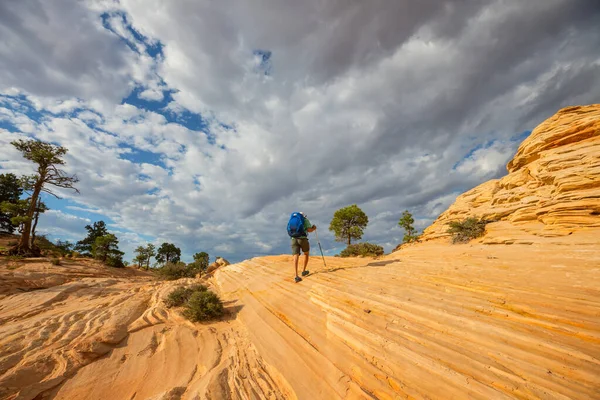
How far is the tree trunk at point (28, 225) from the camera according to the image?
20.4 meters

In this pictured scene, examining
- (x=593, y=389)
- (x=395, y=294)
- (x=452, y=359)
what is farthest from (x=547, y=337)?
(x=395, y=294)


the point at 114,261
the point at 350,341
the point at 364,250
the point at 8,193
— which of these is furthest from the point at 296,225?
the point at 8,193

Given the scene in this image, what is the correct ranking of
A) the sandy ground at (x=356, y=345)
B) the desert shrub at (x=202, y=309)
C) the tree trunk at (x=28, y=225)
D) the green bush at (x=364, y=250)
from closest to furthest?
the sandy ground at (x=356, y=345), the desert shrub at (x=202, y=309), the green bush at (x=364, y=250), the tree trunk at (x=28, y=225)

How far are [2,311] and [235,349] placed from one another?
9639 millimetres

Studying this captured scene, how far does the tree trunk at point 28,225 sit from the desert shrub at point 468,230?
38324 mm

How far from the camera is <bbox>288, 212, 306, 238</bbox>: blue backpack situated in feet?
28.8

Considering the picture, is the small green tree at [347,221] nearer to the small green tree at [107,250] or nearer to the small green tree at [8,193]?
the small green tree at [107,250]

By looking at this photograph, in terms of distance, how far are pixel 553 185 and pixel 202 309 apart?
954 inches

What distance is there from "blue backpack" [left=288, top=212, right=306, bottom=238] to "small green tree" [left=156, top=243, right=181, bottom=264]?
199 ft

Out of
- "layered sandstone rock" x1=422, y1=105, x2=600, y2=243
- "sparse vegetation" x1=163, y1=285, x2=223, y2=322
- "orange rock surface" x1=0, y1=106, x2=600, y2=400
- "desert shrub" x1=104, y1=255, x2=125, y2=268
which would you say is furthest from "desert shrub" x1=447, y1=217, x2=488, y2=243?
"desert shrub" x1=104, y1=255, x2=125, y2=268

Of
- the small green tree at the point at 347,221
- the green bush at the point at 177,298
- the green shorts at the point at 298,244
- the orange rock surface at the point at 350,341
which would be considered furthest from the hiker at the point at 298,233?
the small green tree at the point at 347,221

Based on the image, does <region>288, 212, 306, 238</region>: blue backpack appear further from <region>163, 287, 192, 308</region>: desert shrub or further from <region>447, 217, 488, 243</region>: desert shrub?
<region>447, 217, 488, 243</region>: desert shrub

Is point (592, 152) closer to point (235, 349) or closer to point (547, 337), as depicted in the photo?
point (547, 337)

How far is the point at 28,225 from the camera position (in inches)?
825
